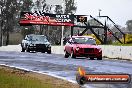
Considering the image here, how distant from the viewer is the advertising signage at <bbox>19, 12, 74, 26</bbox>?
2273 inches

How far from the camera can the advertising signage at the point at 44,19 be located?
189 ft

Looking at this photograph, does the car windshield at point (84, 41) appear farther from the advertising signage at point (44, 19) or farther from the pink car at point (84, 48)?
the advertising signage at point (44, 19)

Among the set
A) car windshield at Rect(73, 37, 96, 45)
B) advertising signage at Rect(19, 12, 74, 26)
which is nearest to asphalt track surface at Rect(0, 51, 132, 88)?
car windshield at Rect(73, 37, 96, 45)

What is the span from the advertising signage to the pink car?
28.1 meters

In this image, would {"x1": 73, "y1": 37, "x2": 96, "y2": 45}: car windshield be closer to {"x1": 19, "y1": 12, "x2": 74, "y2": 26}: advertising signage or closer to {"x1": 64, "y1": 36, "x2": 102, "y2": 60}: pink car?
{"x1": 64, "y1": 36, "x2": 102, "y2": 60}: pink car

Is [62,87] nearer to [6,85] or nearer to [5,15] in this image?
[6,85]

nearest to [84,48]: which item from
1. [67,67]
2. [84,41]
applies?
[84,41]

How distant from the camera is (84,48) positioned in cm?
2784

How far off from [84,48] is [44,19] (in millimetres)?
31512

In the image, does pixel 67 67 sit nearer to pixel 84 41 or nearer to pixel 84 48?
pixel 84 48

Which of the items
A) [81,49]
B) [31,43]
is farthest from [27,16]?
[81,49]

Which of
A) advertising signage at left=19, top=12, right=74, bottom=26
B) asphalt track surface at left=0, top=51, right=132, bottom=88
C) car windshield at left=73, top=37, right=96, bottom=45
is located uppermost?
advertising signage at left=19, top=12, right=74, bottom=26

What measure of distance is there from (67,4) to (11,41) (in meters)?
23.4

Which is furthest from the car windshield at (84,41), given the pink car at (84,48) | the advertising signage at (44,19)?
the advertising signage at (44,19)
